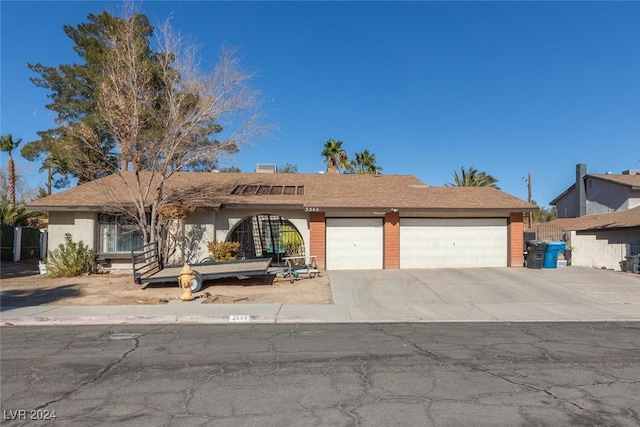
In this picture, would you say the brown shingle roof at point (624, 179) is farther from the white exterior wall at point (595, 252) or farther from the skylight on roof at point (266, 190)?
the skylight on roof at point (266, 190)

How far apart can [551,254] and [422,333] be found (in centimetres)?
1301

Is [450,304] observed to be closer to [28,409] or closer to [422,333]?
[422,333]

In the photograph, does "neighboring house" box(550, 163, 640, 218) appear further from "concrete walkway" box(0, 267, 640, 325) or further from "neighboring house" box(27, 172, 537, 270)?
"concrete walkway" box(0, 267, 640, 325)

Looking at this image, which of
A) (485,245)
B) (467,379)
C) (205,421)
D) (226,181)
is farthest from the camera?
(226,181)

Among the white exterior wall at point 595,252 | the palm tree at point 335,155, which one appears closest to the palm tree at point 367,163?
the palm tree at point 335,155

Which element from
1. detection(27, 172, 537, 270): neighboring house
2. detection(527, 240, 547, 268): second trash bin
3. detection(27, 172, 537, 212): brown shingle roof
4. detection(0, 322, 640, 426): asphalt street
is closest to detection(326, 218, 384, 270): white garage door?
detection(27, 172, 537, 270): neighboring house

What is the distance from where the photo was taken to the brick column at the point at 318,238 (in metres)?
19.3

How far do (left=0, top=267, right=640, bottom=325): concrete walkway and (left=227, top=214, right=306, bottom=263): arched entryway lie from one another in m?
4.50

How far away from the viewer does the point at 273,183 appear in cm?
2280

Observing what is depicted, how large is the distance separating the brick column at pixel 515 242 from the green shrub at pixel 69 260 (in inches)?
692

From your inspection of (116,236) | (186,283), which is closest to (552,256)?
(186,283)

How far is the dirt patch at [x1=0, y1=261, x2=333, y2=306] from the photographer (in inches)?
513

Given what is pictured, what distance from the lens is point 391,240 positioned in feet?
64.6

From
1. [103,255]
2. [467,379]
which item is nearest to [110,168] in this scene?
[103,255]
